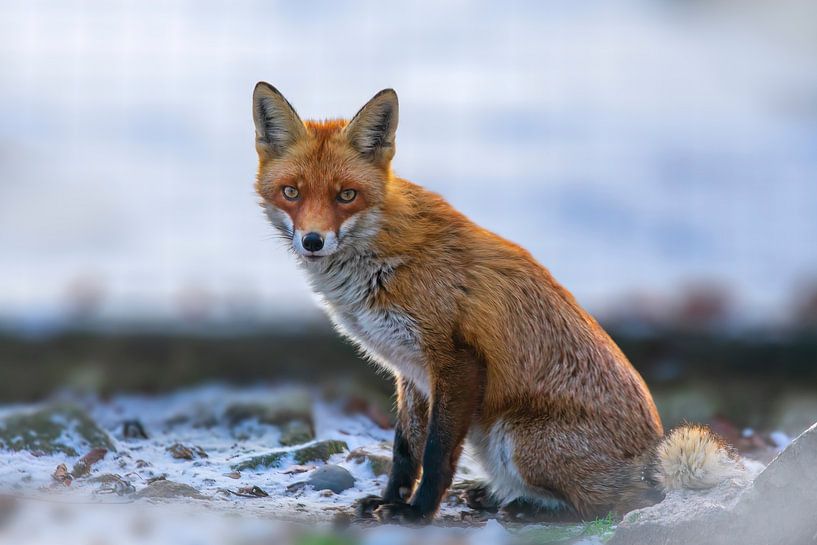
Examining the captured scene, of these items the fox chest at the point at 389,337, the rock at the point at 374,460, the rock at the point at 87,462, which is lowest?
the rock at the point at 87,462

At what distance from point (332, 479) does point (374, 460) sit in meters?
0.43

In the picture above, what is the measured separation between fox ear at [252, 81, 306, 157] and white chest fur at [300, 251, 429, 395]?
2.24 feet

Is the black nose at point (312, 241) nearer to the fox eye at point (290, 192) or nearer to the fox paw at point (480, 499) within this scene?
the fox eye at point (290, 192)

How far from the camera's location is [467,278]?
4656mm

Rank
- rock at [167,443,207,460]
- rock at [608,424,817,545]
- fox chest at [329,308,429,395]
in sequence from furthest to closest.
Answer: rock at [167,443,207,460] < fox chest at [329,308,429,395] < rock at [608,424,817,545]

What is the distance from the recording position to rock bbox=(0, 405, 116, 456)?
581 cm

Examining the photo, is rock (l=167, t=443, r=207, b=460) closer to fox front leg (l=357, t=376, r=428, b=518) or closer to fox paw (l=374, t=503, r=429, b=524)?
fox front leg (l=357, t=376, r=428, b=518)

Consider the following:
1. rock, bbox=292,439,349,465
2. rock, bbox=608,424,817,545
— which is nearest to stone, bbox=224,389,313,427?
rock, bbox=292,439,349,465

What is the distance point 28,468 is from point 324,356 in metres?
3.75

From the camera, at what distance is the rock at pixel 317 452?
5.80 metres

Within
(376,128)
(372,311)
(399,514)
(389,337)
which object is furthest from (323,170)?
(399,514)

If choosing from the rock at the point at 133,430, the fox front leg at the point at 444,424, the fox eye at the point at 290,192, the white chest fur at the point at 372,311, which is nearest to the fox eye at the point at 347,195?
the fox eye at the point at 290,192

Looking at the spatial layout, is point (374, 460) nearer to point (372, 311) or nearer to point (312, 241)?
Answer: point (372, 311)

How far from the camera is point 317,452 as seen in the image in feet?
19.2
